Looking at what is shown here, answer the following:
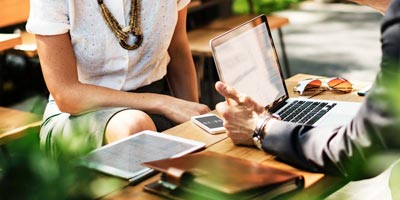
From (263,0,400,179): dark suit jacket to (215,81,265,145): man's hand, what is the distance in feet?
0.28

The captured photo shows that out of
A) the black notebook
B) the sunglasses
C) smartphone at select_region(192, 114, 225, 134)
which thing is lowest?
the sunglasses

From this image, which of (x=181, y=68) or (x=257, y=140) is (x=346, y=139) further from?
(x=181, y=68)

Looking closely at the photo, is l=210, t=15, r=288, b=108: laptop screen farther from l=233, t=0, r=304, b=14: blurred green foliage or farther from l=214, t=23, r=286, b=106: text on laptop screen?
l=233, t=0, r=304, b=14: blurred green foliage

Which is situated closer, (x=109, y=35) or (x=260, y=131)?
(x=260, y=131)

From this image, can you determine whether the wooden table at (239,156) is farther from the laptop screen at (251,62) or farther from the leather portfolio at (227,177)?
the laptop screen at (251,62)

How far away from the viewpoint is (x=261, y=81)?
2.19 metres

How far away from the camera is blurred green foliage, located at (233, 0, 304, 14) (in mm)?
7844

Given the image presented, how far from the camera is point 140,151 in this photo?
1774mm

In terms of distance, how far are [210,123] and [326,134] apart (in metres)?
0.54

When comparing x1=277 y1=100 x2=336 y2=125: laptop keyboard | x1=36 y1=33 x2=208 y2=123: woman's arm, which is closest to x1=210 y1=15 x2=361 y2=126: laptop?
x1=277 y1=100 x2=336 y2=125: laptop keyboard

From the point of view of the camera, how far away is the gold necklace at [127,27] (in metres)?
2.38

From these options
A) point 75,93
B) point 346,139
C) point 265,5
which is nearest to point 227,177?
point 346,139

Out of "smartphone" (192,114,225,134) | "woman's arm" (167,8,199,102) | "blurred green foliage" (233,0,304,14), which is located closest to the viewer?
"smartphone" (192,114,225,134)

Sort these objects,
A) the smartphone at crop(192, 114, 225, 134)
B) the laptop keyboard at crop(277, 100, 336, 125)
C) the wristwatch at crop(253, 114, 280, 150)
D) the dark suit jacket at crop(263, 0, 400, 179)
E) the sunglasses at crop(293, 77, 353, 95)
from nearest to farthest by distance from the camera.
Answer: the dark suit jacket at crop(263, 0, 400, 179)
the wristwatch at crop(253, 114, 280, 150)
the smartphone at crop(192, 114, 225, 134)
the laptop keyboard at crop(277, 100, 336, 125)
the sunglasses at crop(293, 77, 353, 95)
